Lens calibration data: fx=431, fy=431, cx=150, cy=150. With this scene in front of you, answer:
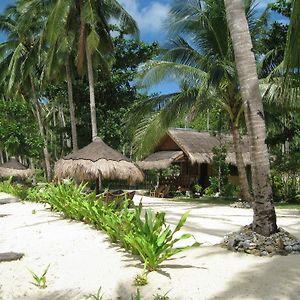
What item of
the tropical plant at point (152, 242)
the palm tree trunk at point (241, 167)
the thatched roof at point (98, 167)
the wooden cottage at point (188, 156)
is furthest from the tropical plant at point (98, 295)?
the wooden cottage at point (188, 156)

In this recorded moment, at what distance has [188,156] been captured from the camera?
72.7ft

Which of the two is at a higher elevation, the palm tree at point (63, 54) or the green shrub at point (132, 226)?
the palm tree at point (63, 54)

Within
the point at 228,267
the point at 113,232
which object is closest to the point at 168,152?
the point at 113,232

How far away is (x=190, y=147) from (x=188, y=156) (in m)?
0.73

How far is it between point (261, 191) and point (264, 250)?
36.8 inches

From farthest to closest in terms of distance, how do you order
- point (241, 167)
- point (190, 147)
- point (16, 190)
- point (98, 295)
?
point (190, 147), point (16, 190), point (241, 167), point (98, 295)

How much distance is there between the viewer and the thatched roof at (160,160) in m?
22.3

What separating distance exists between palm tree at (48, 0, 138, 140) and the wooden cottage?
17.2ft

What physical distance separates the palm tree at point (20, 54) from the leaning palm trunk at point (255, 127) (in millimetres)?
18743

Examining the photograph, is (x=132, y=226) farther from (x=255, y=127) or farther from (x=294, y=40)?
(x=294, y=40)

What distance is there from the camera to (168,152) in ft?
77.5

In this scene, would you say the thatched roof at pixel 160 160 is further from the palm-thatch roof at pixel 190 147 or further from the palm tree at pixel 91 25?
the palm tree at pixel 91 25

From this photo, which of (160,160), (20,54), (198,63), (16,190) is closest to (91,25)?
(198,63)

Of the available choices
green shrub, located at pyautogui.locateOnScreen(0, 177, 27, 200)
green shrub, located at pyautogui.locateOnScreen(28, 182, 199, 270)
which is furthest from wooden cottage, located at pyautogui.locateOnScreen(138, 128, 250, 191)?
green shrub, located at pyautogui.locateOnScreen(28, 182, 199, 270)
